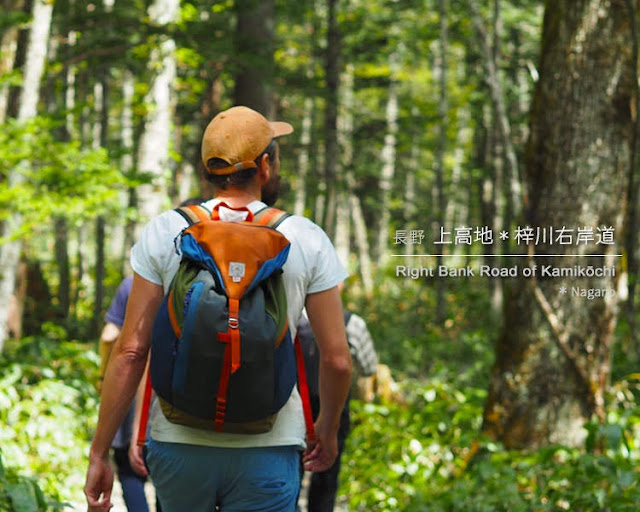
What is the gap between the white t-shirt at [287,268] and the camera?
8.46 feet

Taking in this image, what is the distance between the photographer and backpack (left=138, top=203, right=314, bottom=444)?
237 cm

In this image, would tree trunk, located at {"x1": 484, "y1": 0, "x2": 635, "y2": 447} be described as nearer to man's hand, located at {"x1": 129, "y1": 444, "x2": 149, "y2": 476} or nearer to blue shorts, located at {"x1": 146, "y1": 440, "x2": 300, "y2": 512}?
man's hand, located at {"x1": 129, "y1": 444, "x2": 149, "y2": 476}

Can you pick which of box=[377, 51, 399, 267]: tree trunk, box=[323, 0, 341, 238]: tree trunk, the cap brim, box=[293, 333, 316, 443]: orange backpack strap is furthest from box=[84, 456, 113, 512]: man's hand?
box=[377, 51, 399, 267]: tree trunk

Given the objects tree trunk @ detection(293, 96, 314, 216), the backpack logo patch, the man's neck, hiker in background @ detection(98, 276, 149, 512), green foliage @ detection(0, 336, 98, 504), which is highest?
tree trunk @ detection(293, 96, 314, 216)

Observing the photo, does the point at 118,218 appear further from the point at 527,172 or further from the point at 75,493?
the point at 527,172

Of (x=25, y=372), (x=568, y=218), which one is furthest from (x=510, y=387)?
(x=25, y=372)

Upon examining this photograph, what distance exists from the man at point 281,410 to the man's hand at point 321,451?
11cm

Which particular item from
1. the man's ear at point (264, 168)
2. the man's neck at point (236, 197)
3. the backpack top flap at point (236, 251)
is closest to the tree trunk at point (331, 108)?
the man's ear at point (264, 168)

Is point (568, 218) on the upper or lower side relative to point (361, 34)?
lower

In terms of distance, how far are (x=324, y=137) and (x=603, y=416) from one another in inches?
475

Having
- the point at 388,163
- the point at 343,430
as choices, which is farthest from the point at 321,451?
the point at 388,163

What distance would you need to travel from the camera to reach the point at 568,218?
5.91m

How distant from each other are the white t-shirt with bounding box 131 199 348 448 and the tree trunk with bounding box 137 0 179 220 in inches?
265

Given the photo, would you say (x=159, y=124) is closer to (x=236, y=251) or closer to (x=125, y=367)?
(x=125, y=367)
